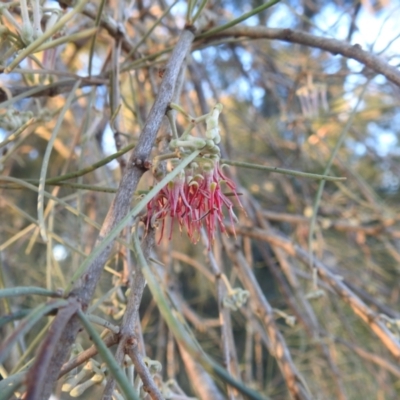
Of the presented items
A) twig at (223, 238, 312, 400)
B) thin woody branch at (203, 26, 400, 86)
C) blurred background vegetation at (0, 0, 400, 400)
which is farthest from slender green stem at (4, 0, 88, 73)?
twig at (223, 238, 312, 400)

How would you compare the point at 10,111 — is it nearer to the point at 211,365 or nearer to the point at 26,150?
the point at 211,365

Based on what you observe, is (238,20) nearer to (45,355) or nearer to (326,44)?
(326,44)

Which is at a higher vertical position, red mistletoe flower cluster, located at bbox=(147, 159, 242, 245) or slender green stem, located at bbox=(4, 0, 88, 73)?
slender green stem, located at bbox=(4, 0, 88, 73)

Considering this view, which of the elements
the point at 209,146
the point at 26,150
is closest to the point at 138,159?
the point at 209,146

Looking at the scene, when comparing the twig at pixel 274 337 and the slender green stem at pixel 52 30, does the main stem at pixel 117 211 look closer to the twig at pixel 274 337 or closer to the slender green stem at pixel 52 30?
the slender green stem at pixel 52 30

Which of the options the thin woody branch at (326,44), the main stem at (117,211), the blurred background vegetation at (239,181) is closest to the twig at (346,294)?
the blurred background vegetation at (239,181)

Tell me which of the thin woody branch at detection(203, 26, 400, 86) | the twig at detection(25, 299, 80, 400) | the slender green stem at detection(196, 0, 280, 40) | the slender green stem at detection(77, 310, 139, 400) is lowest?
the slender green stem at detection(77, 310, 139, 400)

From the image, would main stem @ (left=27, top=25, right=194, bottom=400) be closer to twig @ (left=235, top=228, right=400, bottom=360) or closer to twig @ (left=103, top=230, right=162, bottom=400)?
twig @ (left=103, top=230, right=162, bottom=400)

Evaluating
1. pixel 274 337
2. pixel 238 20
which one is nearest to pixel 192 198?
pixel 238 20
